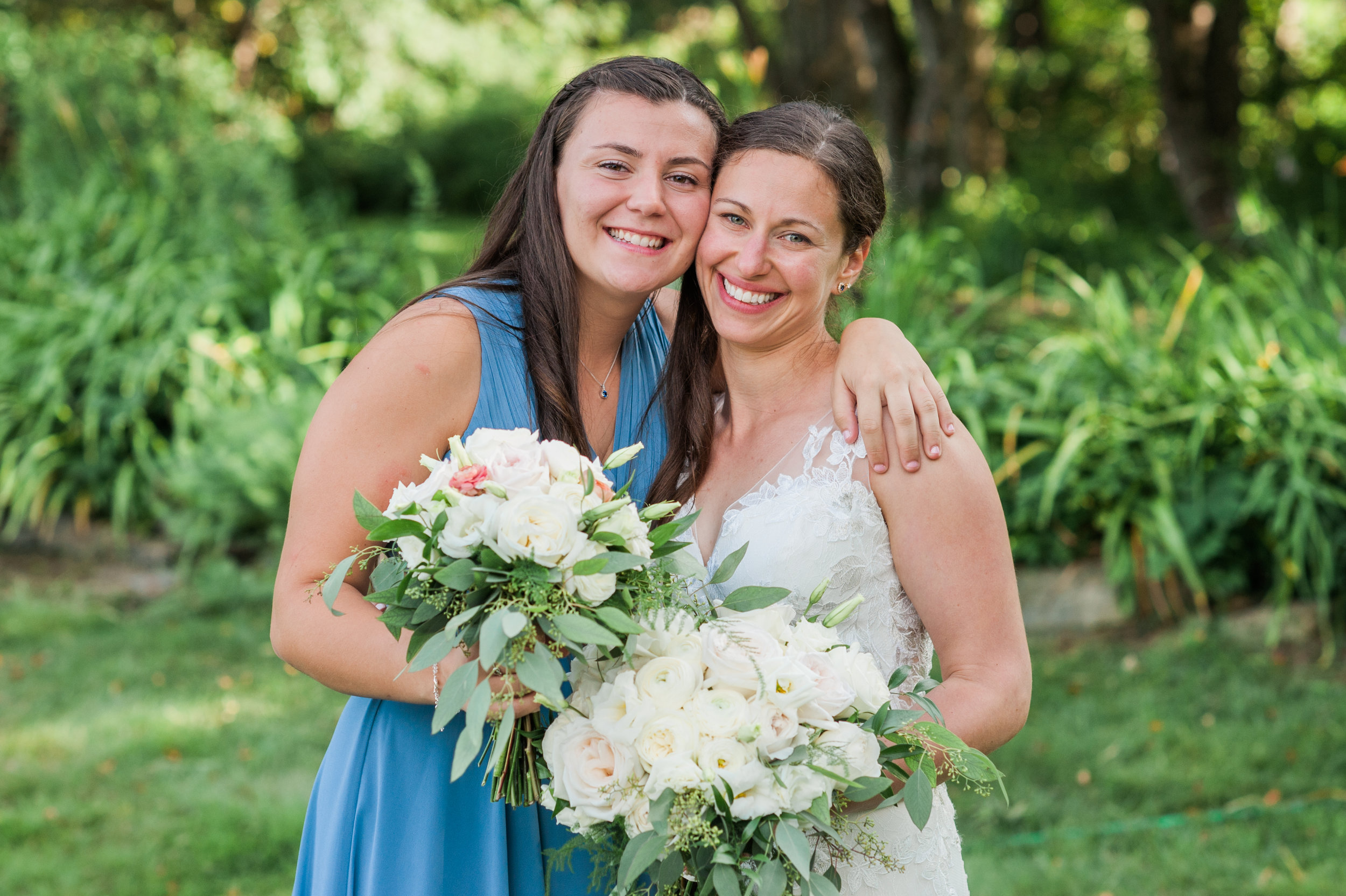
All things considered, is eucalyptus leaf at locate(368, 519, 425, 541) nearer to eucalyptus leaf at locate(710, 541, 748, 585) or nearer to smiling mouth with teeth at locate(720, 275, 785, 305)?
eucalyptus leaf at locate(710, 541, 748, 585)

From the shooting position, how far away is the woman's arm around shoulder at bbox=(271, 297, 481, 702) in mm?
1968

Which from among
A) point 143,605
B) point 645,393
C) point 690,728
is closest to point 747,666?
point 690,728

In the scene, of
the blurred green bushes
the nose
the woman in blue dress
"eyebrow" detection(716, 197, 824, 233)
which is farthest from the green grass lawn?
the nose

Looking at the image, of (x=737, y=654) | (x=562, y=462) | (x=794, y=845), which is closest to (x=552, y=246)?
(x=562, y=462)

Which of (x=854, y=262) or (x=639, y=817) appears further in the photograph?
(x=854, y=262)

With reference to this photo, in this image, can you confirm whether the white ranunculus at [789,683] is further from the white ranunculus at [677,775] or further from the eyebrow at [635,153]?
the eyebrow at [635,153]

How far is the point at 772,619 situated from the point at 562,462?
42 centimetres

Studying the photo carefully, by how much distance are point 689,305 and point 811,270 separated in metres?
0.47

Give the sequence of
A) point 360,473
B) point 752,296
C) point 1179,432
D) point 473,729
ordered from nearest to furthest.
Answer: point 473,729
point 360,473
point 752,296
point 1179,432

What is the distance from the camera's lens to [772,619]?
177cm

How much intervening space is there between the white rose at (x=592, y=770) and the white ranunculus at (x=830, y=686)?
0.29 metres

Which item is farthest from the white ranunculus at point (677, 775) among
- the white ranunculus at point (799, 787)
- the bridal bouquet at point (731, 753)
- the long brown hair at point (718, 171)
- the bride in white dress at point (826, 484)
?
the long brown hair at point (718, 171)

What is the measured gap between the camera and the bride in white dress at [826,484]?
2100 millimetres

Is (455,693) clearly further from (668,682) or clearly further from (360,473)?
(360,473)
